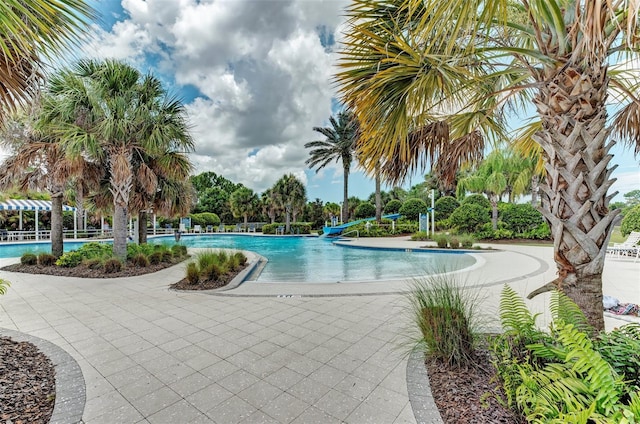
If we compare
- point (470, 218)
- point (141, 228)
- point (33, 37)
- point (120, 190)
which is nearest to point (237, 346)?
point (33, 37)

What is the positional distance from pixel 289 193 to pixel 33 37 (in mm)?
22631

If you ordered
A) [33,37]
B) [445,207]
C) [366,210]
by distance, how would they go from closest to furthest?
[33,37]
[445,207]
[366,210]

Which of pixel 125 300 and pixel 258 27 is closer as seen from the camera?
pixel 125 300

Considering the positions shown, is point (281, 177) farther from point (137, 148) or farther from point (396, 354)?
point (396, 354)

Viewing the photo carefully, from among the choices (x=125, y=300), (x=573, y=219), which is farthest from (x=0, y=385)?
(x=573, y=219)

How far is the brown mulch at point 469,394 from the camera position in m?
1.87

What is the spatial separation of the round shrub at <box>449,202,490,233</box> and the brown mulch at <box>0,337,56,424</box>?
1880 cm

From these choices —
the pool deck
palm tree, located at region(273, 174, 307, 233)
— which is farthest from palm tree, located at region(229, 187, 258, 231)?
the pool deck

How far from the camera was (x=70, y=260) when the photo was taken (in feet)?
25.5

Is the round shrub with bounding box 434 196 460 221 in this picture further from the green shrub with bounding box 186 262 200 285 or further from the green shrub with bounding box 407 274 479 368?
the green shrub with bounding box 407 274 479 368

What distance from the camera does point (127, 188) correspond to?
7.96 meters

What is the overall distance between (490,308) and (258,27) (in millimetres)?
8892

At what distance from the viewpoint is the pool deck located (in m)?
2.12

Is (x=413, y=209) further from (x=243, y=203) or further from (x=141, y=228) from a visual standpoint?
(x=141, y=228)
